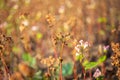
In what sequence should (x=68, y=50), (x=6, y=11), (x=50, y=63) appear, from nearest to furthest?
(x=50, y=63), (x=68, y=50), (x=6, y=11)

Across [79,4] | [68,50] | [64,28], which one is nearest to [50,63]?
[68,50]

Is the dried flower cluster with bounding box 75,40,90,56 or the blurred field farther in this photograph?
the blurred field

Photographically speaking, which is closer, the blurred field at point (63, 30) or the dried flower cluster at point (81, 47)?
the dried flower cluster at point (81, 47)

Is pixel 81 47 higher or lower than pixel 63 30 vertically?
lower

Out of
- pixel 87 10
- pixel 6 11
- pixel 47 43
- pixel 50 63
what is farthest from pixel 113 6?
pixel 50 63

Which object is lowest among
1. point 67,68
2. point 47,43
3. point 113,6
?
point 67,68

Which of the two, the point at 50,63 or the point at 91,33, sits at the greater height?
the point at 91,33

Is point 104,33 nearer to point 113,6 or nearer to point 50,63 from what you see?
point 113,6

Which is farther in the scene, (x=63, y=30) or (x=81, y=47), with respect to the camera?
(x=63, y=30)

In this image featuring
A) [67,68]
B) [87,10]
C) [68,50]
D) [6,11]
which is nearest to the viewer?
[67,68]

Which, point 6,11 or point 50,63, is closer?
point 50,63
